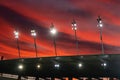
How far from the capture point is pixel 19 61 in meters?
58.1

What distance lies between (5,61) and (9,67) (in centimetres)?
178

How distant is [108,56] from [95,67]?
345cm

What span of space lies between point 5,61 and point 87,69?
1830 cm

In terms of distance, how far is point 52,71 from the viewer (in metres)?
55.7

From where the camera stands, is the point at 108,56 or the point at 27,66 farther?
the point at 27,66

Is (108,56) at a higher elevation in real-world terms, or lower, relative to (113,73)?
higher

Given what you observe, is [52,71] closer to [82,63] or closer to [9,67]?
[82,63]

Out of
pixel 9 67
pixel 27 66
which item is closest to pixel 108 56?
pixel 27 66

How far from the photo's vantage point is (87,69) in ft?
178

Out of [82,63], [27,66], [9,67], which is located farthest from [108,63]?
[9,67]

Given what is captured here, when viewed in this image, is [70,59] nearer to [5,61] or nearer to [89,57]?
[89,57]

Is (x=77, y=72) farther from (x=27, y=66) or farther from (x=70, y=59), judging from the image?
(x=27, y=66)

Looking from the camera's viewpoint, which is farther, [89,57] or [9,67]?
[9,67]

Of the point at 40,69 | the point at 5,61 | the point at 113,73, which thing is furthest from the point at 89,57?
the point at 5,61
